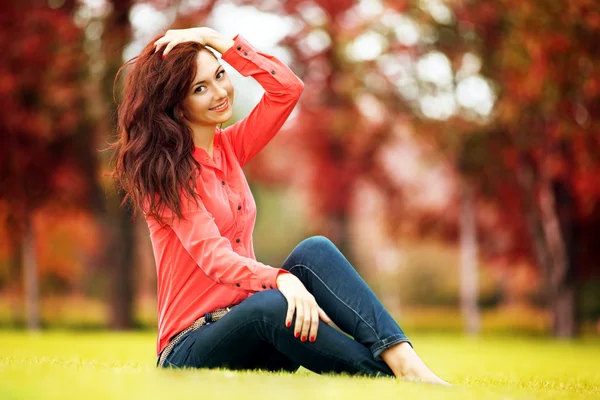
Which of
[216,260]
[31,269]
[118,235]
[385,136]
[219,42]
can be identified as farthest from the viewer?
[385,136]

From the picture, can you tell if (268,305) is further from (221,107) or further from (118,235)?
(118,235)

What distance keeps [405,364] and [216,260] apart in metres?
0.93

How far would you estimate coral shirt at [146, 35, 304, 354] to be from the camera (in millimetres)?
3469

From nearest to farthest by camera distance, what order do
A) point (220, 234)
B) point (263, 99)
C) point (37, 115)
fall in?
point (220, 234) → point (263, 99) → point (37, 115)

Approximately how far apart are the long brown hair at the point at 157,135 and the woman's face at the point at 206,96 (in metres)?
0.03

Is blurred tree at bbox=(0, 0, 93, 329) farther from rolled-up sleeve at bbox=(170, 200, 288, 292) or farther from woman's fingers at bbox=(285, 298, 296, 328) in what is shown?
woman's fingers at bbox=(285, 298, 296, 328)

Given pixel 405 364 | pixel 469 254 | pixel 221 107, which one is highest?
pixel 221 107

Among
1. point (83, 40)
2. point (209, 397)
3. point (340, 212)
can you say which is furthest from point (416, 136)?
point (209, 397)

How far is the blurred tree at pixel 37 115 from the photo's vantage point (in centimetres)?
1432

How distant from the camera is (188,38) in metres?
3.82

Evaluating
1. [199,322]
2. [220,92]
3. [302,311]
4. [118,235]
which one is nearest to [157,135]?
[220,92]

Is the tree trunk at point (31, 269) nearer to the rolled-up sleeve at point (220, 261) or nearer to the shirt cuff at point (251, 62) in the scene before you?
the shirt cuff at point (251, 62)

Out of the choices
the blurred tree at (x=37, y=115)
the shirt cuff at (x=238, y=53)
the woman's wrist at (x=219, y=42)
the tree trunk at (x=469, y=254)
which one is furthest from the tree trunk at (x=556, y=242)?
the woman's wrist at (x=219, y=42)

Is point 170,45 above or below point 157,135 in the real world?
above
